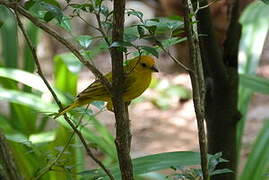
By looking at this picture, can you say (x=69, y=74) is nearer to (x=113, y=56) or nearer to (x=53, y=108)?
(x=53, y=108)

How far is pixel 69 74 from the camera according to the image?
2.15m

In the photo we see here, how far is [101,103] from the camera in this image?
1.04 m

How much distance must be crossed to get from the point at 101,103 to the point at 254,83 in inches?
28.5

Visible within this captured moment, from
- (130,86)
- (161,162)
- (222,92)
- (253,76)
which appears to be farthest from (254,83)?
(130,86)

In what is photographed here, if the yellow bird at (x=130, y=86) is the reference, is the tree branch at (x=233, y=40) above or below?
above

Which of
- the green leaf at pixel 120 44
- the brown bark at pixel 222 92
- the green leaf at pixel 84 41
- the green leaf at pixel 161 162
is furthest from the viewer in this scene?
the brown bark at pixel 222 92

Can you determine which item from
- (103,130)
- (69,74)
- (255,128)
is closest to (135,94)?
(103,130)

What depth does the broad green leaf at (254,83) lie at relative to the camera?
1.62 meters

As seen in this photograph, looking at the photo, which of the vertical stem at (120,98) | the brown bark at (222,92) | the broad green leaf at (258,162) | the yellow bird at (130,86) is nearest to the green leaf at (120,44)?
the vertical stem at (120,98)

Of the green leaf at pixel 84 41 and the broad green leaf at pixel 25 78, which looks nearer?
the green leaf at pixel 84 41

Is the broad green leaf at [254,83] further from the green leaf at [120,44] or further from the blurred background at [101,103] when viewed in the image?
the green leaf at [120,44]

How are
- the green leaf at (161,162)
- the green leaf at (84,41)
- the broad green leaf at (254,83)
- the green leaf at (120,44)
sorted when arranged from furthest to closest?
the broad green leaf at (254,83)
the green leaf at (161,162)
the green leaf at (84,41)
the green leaf at (120,44)

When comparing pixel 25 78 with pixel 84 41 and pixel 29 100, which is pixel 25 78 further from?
pixel 84 41

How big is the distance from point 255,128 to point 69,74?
1.41m
